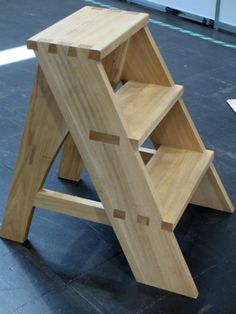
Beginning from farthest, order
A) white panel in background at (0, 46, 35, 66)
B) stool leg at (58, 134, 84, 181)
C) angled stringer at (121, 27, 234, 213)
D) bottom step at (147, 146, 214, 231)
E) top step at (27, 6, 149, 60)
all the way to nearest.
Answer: white panel in background at (0, 46, 35, 66), stool leg at (58, 134, 84, 181), angled stringer at (121, 27, 234, 213), bottom step at (147, 146, 214, 231), top step at (27, 6, 149, 60)

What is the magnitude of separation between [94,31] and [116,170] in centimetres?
45

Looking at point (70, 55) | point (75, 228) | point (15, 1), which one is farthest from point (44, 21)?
point (70, 55)

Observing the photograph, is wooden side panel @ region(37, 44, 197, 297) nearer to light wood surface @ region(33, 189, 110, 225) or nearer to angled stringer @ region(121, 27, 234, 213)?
light wood surface @ region(33, 189, 110, 225)

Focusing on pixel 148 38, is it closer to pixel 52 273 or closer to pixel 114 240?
pixel 114 240

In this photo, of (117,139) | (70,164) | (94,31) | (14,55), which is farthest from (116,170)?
(14,55)

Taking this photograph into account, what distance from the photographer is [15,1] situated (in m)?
5.25

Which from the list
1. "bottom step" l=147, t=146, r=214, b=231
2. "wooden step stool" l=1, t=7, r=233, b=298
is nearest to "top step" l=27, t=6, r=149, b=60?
"wooden step stool" l=1, t=7, r=233, b=298

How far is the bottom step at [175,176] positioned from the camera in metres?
1.74

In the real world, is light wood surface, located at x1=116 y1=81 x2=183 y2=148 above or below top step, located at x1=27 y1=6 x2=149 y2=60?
below

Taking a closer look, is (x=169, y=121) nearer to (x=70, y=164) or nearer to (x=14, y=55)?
(x=70, y=164)

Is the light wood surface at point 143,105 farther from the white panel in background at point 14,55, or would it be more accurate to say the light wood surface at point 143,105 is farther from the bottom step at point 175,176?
the white panel in background at point 14,55

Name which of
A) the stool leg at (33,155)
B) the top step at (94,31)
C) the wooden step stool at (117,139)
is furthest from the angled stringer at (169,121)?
the stool leg at (33,155)

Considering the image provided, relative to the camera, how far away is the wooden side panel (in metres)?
1.53

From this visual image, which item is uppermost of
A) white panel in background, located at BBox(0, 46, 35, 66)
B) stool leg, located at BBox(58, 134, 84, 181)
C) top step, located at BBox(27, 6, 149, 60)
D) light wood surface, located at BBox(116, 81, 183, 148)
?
top step, located at BBox(27, 6, 149, 60)
